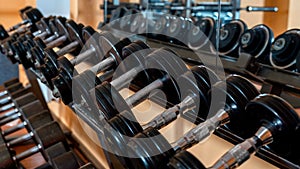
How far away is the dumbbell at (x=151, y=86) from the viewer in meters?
0.79

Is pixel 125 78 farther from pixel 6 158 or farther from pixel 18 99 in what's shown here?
pixel 18 99

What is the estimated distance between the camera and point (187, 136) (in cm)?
69

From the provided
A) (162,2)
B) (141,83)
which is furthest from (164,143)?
(162,2)

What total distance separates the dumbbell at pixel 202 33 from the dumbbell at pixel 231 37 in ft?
0.32

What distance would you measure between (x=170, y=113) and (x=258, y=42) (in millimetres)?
739

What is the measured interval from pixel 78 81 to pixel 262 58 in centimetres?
74

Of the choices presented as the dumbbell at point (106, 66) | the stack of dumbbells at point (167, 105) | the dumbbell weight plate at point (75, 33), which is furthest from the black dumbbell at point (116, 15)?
the dumbbell at point (106, 66)

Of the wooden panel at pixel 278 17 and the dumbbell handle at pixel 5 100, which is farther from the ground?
the wooden panel at pixel 278 17

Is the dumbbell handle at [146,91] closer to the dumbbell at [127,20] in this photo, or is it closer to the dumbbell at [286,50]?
the dumbbell at [286,50]

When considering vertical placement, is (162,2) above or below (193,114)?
above

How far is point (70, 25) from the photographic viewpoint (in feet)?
4.61

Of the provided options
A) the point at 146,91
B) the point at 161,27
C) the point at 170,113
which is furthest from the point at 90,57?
the point at 161,27

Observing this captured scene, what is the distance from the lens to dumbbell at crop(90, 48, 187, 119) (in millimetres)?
790

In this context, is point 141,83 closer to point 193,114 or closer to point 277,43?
point 193,114
